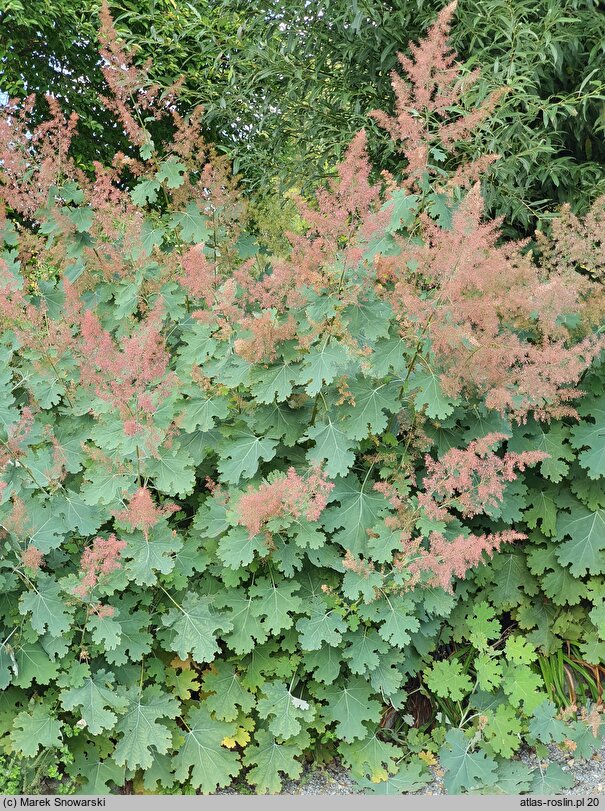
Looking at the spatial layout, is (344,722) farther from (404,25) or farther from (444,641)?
(404,25)

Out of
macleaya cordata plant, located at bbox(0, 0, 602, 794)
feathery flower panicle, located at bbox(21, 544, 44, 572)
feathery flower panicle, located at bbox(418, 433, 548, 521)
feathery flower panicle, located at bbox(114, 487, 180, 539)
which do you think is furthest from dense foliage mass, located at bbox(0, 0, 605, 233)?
feathery flower panicle, located at bbox(21, 544, 44, 572)

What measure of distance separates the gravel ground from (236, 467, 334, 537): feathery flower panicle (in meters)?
1.24

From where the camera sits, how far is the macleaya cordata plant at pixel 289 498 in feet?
10.9

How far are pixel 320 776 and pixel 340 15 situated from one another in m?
4.05

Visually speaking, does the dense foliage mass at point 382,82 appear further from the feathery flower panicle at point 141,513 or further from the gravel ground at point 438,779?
the gravel ground at point 438,779

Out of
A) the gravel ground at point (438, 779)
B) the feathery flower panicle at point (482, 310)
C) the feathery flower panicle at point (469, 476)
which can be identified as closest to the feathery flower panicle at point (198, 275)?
the feathery flower panicle at point (482, 310)

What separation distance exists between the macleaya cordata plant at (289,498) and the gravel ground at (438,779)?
4.0 inches

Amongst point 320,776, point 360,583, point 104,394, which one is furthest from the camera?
point 320,776

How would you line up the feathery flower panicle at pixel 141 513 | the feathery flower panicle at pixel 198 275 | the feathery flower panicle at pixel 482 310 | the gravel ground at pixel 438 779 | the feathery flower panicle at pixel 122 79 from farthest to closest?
1. the feathery flower panicle at pixel 122 79
2. the gravel ground at pixel 438 779
3. the feathery flower panicle at pixel 198 275
4. the feathery flower panicle at pixel 482 310
5. the feathery flower panicle at pixel 141 513

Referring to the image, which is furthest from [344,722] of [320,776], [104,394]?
[104,394]

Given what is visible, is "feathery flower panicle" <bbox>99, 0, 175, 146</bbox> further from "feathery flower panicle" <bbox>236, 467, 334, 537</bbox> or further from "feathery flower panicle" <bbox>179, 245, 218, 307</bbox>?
"feathery flower panicle" <bbox>236, 467, 334, 537</bbox>

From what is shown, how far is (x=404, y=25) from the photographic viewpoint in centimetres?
474

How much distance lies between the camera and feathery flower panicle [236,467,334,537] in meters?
3.24

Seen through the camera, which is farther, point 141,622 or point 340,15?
point 340,15
